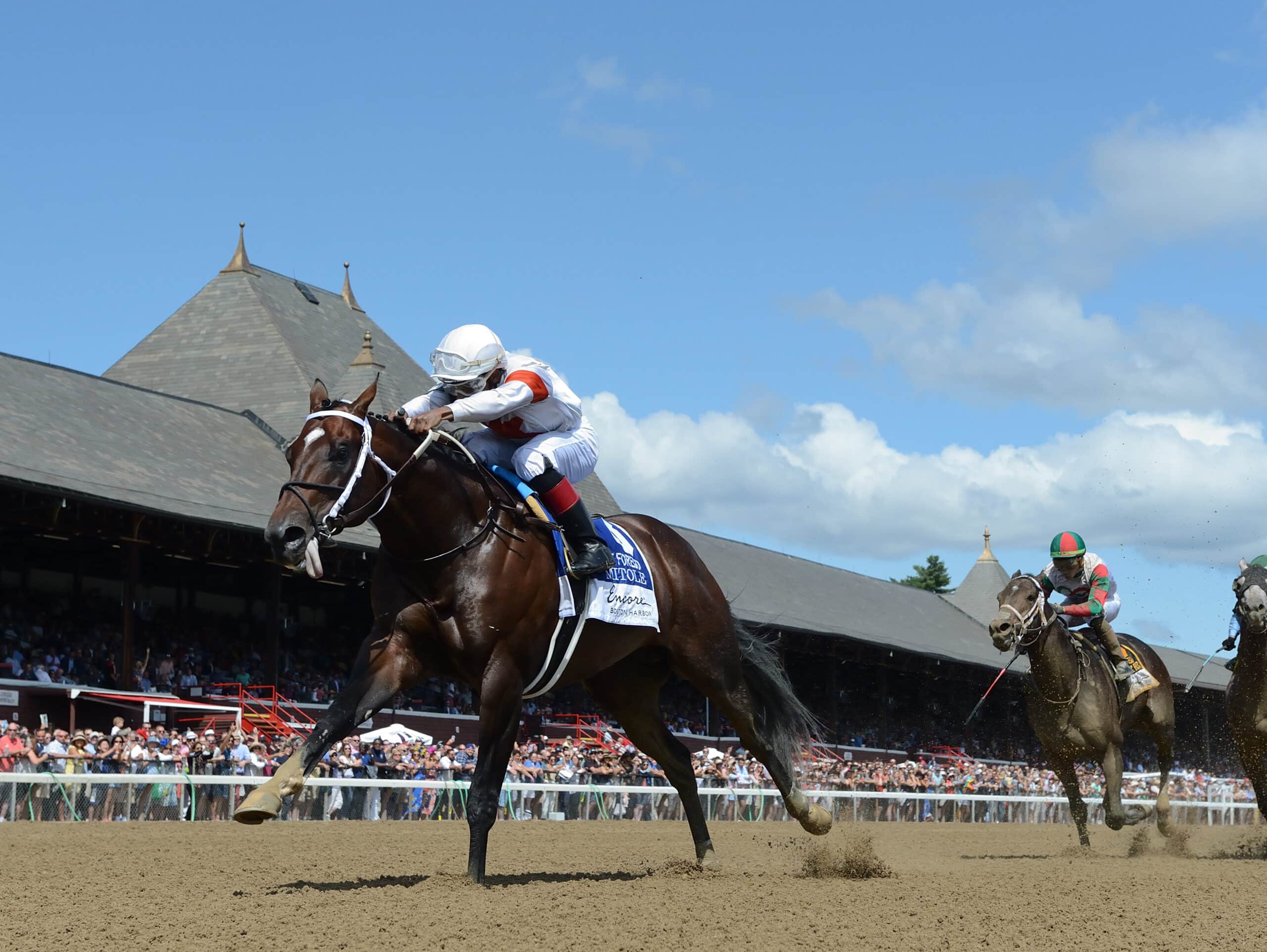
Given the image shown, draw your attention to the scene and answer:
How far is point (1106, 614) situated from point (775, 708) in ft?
17.0

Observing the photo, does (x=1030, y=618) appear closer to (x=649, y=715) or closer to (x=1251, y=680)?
(x=1251, y=680)

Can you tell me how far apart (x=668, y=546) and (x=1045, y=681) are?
416 cm

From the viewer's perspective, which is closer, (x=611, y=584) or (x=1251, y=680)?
(x=611, y=584)

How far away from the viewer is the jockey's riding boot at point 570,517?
22.8 ft

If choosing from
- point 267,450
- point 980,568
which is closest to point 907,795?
point 267,450

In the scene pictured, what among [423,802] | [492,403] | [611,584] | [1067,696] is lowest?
[423,802]

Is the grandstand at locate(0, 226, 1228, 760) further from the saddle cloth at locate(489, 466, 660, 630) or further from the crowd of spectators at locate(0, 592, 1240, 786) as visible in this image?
the saddle cloth at locate(489, 466, 660, 630)

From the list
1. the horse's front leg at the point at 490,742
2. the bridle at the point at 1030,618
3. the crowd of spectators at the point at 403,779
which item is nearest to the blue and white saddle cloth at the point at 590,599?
the horse's front leg at the point at 490,742

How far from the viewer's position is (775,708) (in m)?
8.04

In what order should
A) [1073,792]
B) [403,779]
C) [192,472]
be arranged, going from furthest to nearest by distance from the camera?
[192,472], [403,779], [1073,792]

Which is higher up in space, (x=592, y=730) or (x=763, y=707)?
(x=763, y=707)

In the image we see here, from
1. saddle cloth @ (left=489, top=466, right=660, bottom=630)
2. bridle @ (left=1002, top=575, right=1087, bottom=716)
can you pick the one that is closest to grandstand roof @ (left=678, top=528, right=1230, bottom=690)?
bridle @ (left=1002, top=575, right=1087, bottom=716)

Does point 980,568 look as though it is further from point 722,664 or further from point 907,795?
point 722,664

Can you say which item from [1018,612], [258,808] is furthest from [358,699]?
[1018,612]
